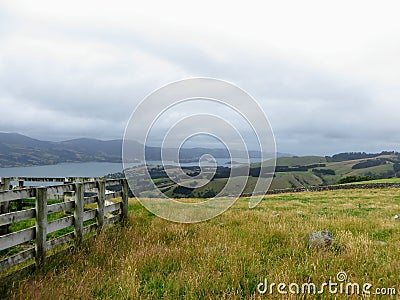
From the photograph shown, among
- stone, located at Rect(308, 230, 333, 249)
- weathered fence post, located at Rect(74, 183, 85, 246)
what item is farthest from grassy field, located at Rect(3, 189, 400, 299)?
weathered fence post, located at Rect(74, 183, 85, 246)

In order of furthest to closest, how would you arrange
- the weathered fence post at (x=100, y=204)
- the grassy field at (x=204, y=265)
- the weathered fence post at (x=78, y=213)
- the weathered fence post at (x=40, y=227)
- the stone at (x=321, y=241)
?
the weathered fence post at (x=100, y=204) < the weathered fence post at (x=78, y=213) < the stone at (x=321, y=241) < the weathered fence post at (x=40, y=227) < the grassy field at (x=204, y=265)

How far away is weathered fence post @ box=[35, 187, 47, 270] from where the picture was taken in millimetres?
5969

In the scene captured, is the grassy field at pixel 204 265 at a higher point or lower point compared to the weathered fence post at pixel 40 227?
lower

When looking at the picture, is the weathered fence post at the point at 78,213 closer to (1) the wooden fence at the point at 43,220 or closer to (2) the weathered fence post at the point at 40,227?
(1) the wooden fence at the point at 43,220

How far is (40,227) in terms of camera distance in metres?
5.99

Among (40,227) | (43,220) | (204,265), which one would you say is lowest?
(204,265)

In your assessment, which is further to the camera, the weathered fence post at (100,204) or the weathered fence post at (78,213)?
the weathered fence post at (100,204)

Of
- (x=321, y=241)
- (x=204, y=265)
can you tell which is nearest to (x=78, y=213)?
(x=204, y=265)

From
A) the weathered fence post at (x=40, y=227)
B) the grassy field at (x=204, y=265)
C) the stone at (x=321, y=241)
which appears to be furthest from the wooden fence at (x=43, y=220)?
the stone at (x=321, y=241)

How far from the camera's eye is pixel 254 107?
11.0m

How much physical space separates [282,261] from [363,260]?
1638 millimetres

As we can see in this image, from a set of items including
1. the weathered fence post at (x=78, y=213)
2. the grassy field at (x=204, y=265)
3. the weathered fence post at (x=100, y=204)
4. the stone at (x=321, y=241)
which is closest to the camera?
the grassy field at (x=204, y=265)

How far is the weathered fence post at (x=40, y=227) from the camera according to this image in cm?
597

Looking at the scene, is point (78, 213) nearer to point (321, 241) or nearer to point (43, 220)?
point (43, 220)
